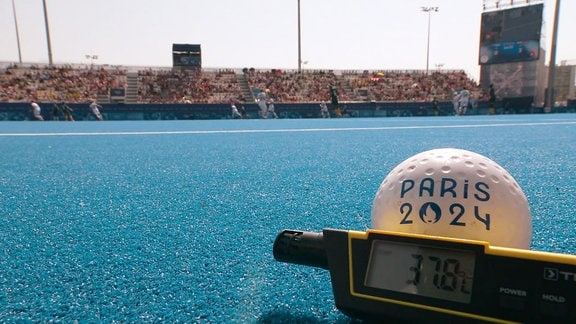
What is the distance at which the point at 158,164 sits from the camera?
4.28m

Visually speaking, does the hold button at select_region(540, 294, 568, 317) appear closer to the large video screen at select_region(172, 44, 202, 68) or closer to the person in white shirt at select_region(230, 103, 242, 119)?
the person in white shirt at select_region(230, 103, 242, 119)

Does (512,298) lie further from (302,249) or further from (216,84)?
(216,84)

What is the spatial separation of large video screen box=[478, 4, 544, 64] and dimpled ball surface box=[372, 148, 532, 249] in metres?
35.5

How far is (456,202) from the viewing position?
955 mm

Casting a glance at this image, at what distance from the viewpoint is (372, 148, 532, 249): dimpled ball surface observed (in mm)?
934

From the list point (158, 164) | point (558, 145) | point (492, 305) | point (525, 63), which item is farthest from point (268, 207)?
point (525, 63)

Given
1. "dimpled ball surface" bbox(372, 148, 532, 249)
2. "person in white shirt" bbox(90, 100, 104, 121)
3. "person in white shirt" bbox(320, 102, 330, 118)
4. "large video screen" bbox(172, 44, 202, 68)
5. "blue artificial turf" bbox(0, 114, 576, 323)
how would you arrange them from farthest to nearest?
"large video screen" bbox(172, 44, 202, 68) < "person in white shirt" bbox(320, 102, 330, 118) < "person in white shirt" bbox(90, 100, 104, 121) < "blue artificial turf" bbox(0, 114, 576, 323) < "dimpled ball surface" bbox(372, 148, 532, 249)

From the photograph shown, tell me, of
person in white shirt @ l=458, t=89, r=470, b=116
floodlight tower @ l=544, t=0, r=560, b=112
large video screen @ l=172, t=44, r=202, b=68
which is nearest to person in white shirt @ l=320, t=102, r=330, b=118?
person in white shirt @ l=458, t=89, r=470, b=116

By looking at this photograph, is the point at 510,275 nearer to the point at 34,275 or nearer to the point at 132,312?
the point at 132,312

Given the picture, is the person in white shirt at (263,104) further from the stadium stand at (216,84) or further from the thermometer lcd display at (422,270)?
the thermometer lcd display at (422,270)

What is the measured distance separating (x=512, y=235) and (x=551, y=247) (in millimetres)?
747

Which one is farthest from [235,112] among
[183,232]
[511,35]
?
[511,35]

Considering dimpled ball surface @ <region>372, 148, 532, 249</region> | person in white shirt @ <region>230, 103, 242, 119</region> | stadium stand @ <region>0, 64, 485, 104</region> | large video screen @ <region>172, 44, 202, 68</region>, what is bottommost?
person in white shirt @ <region>230, 103, 242, 119</region>

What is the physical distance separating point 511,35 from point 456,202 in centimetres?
3655
